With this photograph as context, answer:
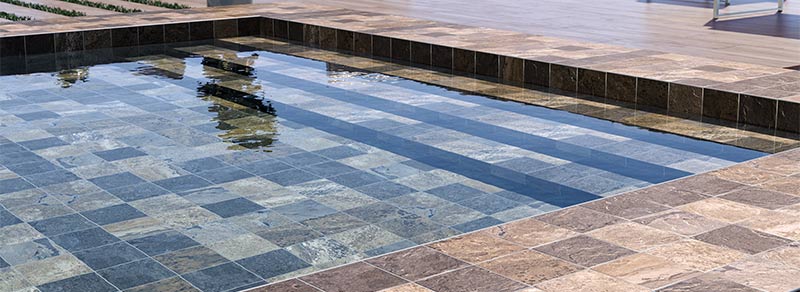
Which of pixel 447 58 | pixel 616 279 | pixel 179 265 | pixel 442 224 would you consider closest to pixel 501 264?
pixel 616 279

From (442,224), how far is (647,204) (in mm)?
746

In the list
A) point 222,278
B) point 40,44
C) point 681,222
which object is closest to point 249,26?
point 40,44

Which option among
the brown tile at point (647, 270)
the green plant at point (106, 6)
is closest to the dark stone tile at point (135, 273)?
the brown tile at point (647, 270)

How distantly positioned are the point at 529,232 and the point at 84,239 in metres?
1.56

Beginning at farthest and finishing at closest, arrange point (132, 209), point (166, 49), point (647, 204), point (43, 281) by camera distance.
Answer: point (166, 49)
point (132, 209)
point (647, 204)
point (43, 281)

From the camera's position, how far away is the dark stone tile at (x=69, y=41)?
811 cm

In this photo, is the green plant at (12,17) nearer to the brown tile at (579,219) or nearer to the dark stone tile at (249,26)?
the dark stone tile at (249,26)

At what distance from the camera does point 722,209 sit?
3.79 m

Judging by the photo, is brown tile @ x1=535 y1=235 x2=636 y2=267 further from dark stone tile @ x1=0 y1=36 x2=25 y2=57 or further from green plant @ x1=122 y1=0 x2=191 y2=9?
green plant @ x1=122 y1=0 x2=191 y2=9

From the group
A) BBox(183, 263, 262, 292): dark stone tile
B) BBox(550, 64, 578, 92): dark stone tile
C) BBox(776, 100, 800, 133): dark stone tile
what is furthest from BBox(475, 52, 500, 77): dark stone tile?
BBox(183, 263, 262, 292): dark stone tile

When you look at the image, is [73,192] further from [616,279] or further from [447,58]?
[447,58]

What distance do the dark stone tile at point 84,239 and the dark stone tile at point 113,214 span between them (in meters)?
0.11

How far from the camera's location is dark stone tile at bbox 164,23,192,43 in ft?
28.4

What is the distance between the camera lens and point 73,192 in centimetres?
439
